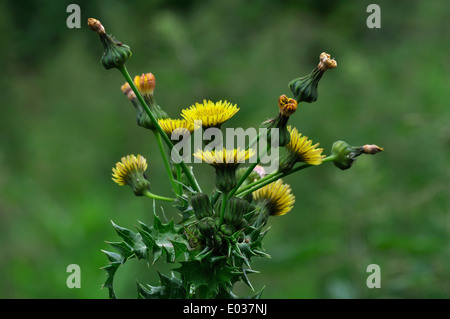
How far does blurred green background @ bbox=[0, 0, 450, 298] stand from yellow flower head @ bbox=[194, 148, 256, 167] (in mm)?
1686

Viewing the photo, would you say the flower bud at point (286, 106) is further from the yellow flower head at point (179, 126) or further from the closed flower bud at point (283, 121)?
the yellow flower head at point (179, 126)

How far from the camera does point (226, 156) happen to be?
1.11 metres

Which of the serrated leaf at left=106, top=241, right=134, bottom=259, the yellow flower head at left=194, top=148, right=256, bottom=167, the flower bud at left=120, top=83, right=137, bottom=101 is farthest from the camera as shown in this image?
the flower bud at left=120, top=83, right=137, bottom=101

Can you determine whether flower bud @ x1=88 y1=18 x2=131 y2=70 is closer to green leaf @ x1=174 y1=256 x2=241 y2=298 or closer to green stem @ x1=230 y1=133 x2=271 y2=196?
green stem @ x1=230 y1=133 x2=271 y2=196

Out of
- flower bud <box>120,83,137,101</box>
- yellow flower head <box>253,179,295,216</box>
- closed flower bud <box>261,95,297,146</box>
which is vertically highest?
flower bud <box>120,83,137,101</box>

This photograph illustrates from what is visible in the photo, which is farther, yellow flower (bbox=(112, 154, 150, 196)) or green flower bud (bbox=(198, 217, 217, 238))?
yellow flower (bbox=(112, 154, 150, 196))

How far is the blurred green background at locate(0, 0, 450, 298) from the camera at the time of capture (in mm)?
2877

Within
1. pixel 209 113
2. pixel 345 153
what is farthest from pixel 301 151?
pixel 209 113

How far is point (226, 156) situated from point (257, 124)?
260 centimetres

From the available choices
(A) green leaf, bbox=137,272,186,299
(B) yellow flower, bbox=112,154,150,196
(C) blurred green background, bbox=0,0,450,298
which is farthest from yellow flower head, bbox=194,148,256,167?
(C) blurred green background, bbox=0,0,450,298

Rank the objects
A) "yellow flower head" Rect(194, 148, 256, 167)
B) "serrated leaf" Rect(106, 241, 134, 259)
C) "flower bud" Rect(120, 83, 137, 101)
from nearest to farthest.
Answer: "yellow flower head" Rect(194, 148, 256, 167), "serrated leaf" Rect(106, 241, 134, 259), "flower bud" Rect(120, 83, 137, 101)

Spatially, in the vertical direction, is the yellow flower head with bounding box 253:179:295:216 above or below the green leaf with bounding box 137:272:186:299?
above
